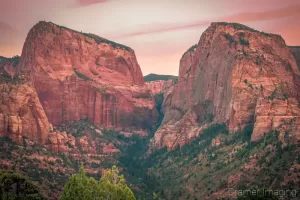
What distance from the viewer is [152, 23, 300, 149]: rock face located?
482 feet

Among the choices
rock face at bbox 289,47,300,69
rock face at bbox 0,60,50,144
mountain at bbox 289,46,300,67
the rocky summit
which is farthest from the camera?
rock face at bbox 289,47,300,69

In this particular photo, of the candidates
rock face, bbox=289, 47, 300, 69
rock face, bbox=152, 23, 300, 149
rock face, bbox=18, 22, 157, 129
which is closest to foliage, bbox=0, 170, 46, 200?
rock face, bbox=152, 23, 300, 149

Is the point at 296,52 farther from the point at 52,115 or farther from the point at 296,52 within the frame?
the point at 52,115

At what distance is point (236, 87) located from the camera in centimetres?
15888

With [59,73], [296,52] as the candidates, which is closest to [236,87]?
[296,52]

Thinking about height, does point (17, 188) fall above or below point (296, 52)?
below

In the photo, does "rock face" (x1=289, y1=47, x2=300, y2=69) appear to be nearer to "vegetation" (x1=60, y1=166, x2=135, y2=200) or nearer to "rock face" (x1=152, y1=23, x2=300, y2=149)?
"rock face" (x1=152, y1=23, x2=300, y2=149)

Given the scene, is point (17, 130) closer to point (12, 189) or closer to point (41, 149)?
point (41, 149)

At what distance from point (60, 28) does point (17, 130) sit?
51771 millimetres

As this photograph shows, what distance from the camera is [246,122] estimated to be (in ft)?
503

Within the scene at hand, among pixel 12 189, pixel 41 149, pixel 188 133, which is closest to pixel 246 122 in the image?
pixel 188 133

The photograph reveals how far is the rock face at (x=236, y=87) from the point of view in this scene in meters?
147

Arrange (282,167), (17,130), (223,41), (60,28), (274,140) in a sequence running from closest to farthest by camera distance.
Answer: (282,167), (274,140), (17,130), (223,41), (60,28)

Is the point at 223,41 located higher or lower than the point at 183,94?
higher
